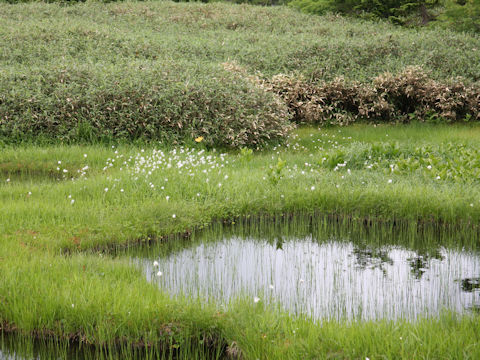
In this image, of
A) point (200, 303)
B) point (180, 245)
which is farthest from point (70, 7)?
point (200, 303)

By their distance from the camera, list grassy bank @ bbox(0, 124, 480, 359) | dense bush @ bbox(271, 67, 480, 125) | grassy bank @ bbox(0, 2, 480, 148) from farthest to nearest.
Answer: dense bush @ bbox(271, 67, 480, 125) → grassy bank @ bbox(0, 2, 480, 148) → grassy bank @ bbox(0, 124, 480, 359)

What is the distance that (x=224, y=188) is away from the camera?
8539mm

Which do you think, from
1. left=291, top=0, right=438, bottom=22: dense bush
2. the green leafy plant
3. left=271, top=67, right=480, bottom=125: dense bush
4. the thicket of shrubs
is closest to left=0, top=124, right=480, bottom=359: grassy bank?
the green leafy plant

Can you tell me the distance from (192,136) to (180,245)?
4.81 metres

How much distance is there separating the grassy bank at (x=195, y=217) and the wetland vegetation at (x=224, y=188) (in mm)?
26

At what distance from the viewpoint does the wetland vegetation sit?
4.72m

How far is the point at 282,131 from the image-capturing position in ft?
41.5

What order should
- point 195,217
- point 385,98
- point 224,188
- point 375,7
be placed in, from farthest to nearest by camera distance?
point 375,7
point 385,98
point 224,188
point 195,217

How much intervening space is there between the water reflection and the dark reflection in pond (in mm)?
10

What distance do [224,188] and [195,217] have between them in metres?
1.01

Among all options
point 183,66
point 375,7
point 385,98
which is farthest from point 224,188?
point 375,7

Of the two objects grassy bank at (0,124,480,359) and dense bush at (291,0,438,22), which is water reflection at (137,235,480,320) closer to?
grassy bank at (0,124,480,359)

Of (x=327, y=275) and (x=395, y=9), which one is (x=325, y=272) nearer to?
(x=327, y=275)

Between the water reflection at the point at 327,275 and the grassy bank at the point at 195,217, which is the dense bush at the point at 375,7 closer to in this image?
the grassy bank at the point at 195,217
